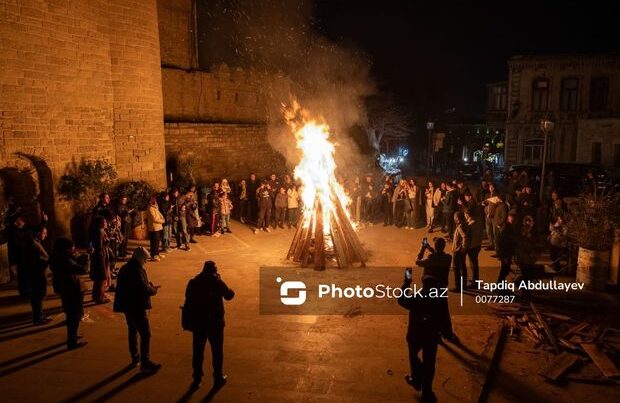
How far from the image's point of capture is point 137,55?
49.1ft

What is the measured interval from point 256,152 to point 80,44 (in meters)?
9.69

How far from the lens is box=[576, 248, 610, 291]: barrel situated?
378 inches

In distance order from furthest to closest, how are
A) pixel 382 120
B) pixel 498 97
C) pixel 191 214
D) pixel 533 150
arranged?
pixel 382 120, pixel 498 97, pixel 533 150, pixel 191 214

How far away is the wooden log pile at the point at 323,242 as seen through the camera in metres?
11.6

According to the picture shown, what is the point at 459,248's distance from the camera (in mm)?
9406

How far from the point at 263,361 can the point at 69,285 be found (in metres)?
2.97

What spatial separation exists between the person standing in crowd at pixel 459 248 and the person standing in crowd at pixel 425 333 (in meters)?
3.54

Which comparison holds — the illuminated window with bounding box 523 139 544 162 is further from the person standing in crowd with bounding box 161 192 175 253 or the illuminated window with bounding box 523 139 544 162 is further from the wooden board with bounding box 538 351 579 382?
the wooden board with bounding box 538 351 579 382

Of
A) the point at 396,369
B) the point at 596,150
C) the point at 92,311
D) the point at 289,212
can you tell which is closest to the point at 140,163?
the point at 289,212

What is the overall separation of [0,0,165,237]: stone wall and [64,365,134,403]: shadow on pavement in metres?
7.42

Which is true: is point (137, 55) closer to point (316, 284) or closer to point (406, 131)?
point (316, 284)

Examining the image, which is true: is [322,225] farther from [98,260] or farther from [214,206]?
[98,260]

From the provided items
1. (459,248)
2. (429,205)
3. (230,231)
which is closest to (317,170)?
(230,231)

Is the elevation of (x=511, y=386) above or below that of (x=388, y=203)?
below
